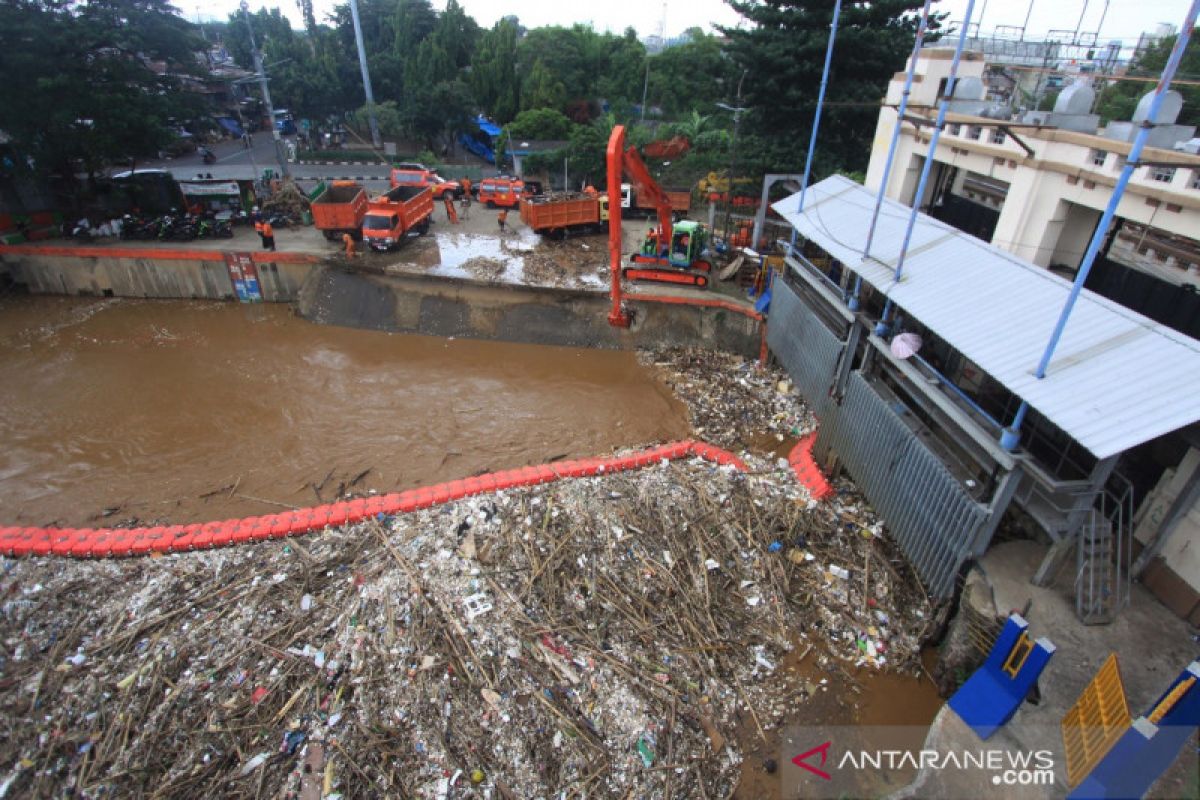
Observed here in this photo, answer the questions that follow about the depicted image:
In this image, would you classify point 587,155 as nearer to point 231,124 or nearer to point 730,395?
point 730,395

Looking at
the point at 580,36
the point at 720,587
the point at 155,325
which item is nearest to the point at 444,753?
the point at 720,587

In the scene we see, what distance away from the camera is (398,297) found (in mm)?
17500

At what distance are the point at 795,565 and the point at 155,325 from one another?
1985cm

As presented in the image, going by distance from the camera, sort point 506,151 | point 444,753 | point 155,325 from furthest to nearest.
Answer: point 506,151 → point 155,325 → point 444,753

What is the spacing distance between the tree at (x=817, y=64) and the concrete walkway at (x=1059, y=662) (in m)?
16.4

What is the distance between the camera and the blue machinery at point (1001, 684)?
5.54 m

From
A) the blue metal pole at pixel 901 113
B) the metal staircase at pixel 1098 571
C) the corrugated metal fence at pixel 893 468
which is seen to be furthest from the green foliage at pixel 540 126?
the metal staircase at pixel 1098 571

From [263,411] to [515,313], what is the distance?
7.03m

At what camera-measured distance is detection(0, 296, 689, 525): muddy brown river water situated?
37.1 feet

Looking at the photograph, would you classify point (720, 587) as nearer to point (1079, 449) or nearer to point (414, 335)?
point (1079, 449)

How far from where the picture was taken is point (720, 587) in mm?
8258

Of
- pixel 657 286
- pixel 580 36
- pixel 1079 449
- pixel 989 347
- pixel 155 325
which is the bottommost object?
pixel 155 325

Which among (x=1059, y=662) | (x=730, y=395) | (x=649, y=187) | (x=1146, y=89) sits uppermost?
(x=1146, y=89)

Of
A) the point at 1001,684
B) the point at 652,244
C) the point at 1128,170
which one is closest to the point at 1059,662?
the point at 1001,684
